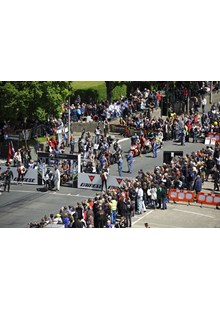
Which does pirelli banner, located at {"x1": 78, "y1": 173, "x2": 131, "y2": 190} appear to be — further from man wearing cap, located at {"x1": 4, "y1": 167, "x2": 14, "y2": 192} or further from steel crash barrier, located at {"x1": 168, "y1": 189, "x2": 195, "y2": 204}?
man wearing cap, located at {"x1": 4, "y1": 167, "x2": 14, "y2": 192}

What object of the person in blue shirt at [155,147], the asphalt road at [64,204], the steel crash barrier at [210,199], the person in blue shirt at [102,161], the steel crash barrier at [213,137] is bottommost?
the asphalt road at [64,204]

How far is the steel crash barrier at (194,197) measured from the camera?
31469 mm

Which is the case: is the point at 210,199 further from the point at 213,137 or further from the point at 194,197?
the point at 213,137

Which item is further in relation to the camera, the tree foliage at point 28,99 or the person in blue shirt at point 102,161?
the tree foliage at point 28,99

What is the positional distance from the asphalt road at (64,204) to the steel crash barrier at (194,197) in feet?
0.70

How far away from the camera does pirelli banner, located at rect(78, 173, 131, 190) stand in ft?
108

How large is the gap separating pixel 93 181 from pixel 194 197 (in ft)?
12.1

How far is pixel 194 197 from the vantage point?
31766mm

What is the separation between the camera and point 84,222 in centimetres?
2933

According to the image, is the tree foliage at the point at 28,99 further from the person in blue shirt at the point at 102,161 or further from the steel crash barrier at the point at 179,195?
the steel crash barrier at the point at 179,195

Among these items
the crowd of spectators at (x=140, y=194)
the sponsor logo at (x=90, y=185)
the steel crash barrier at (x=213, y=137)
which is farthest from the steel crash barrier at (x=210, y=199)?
the steel crash barrier at (x=213, y=137)

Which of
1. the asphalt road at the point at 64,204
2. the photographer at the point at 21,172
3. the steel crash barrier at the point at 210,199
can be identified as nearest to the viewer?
the asphalt road at the point at 64,204

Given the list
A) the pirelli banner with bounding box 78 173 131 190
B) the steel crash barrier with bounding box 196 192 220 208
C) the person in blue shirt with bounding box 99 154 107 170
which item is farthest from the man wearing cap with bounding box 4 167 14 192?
the steel crash barrier with bounding box 196 192 220 208

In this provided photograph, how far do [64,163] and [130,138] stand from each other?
429cm
